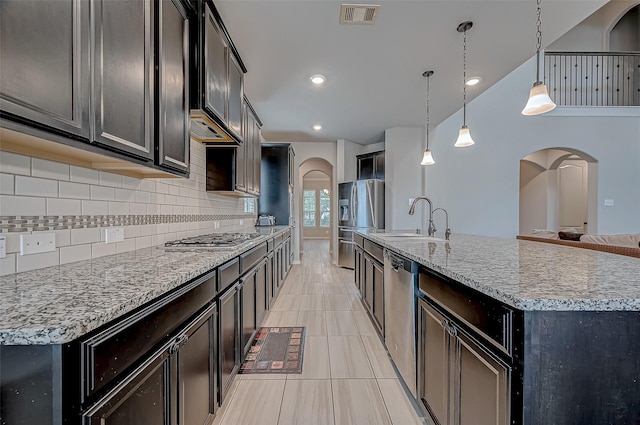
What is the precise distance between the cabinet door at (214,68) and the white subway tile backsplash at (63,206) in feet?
3.10

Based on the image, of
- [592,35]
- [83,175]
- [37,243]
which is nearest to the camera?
[37,243]

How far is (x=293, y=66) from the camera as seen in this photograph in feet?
10.5

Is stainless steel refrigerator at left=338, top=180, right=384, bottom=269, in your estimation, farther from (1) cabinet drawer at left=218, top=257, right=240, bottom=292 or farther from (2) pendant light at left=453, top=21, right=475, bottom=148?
(1) cabinet drawer at left=218, top=257, right=240, bottom=292

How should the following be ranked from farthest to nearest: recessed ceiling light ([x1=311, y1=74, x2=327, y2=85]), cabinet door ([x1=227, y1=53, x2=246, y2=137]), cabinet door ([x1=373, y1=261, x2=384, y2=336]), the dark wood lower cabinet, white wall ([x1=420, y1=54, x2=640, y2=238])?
white wall ([x1=420, y1=54, x2=640, y2=238]), recessed ceiling light ([x1=311, y1=74, x2=327, y2=85]), cabinet door ([x1=373, y1=261, x2=384, y2=336]), cabinet door ([x1=227, y1=53, x2=246, y2=137]), the dark wood lower cabinet

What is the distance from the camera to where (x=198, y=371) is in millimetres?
1320

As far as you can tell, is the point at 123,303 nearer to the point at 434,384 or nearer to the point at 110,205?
the point at 110,205

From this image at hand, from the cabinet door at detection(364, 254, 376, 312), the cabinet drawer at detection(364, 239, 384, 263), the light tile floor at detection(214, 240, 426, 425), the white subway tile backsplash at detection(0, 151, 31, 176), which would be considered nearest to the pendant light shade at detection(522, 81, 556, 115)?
the cabinet drawer at detection(364, 239, 384, 263)

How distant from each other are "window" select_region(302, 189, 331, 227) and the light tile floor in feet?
32.3

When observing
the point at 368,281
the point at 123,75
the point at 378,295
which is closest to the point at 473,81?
the point at 368,281

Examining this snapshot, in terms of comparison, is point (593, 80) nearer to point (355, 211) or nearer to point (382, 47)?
point (355, 211)

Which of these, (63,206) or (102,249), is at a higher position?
(63,206)

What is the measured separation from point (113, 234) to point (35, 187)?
1.58 feet

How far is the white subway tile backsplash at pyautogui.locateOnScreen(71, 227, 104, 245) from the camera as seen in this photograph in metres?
1.37

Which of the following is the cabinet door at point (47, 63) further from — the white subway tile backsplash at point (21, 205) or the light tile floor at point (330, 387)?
the light tile floor at point (330, 387)
